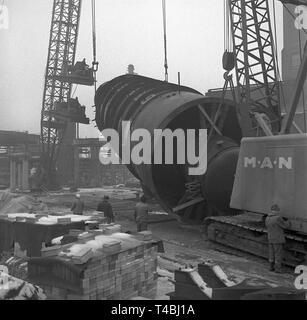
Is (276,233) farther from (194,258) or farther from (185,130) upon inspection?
(185,130)

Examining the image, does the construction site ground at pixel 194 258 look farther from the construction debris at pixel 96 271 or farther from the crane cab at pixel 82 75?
the crane cab at pixel 82 75

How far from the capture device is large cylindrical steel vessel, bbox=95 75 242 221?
13938 millimetres

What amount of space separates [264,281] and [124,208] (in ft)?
43.7

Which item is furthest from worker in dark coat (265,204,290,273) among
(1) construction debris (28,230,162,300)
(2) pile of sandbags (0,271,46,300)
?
(2) pile of sandbags (0,271,46,300)

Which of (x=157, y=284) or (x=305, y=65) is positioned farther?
(x=305, y=65)

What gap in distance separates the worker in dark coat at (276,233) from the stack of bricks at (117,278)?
307 cm

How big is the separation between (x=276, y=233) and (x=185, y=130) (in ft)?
21.9

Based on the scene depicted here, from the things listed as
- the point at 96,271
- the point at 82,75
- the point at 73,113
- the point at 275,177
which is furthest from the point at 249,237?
the point at 82,75

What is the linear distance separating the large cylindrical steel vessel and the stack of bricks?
6.89 m

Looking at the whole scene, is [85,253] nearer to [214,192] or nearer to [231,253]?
[231,253]

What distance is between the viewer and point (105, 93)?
62.1ft

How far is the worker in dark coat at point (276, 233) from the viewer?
364 inches

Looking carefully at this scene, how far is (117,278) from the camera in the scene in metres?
6.40
